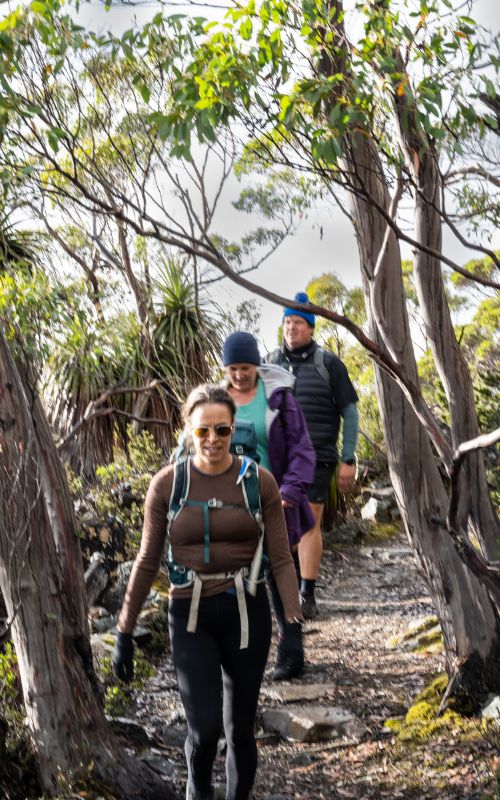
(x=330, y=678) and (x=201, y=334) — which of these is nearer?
(x=330, y=678)

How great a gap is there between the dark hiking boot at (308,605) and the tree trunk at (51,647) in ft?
8.58

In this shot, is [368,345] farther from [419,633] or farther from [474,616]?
[419,633]

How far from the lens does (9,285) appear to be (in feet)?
28.2

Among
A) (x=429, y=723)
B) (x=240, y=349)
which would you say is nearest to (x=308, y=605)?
(x=429, y=723)

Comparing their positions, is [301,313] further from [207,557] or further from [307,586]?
[207,557]

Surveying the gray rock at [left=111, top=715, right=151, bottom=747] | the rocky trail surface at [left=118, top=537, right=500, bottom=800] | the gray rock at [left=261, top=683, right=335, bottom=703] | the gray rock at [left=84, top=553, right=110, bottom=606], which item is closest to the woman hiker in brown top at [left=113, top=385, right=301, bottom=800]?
the rocky trail surface at [left=118, top=537, right=500, bottom=800]

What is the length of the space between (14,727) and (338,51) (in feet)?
12.2

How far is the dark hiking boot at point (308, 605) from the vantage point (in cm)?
733

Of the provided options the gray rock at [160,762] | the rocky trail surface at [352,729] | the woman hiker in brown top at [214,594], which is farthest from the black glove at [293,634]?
the gray rock at [160,762]

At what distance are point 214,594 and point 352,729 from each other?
2066 millimetres

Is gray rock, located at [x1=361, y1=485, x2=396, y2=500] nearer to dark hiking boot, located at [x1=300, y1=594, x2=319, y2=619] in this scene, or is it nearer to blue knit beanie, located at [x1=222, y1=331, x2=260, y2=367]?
dark hiking boot, located at [x1=300, y1=594, x2=319, y2=619]

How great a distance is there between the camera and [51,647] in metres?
4.73

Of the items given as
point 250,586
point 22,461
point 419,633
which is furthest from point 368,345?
point 419,633

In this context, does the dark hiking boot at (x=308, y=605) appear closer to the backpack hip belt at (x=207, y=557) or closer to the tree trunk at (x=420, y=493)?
the tree trunk at (x=420, y=493)
